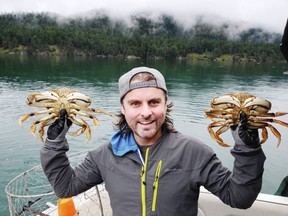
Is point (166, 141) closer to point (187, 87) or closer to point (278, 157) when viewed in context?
point (278, 157)

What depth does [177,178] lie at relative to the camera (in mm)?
2383

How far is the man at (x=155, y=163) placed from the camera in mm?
2254

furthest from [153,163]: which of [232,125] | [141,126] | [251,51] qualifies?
[251,51]

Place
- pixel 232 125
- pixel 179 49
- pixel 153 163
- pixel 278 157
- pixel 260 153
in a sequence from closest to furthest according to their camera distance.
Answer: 1. pixel 260 153
2. pixel 153 163
3. pixel 232 125
4. pixel 278 157
5. pixel 179 49

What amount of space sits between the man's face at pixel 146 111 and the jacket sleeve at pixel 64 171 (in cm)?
62

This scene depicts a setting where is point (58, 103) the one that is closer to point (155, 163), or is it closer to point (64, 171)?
point (64, 171)

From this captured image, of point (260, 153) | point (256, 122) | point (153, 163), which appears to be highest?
point (256, 122)

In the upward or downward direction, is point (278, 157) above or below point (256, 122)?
below

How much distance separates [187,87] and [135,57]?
8052cm

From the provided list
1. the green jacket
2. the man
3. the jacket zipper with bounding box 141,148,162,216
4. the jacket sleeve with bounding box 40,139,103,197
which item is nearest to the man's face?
the man

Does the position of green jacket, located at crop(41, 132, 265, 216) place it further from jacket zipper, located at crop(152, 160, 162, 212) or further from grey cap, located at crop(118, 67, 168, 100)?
grey cap, located at crop(118, 67, 168, 100)

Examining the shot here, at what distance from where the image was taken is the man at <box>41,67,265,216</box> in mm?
2254

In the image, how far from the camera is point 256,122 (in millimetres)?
2484

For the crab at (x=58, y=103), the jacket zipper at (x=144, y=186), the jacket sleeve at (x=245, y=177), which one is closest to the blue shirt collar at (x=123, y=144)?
the jacket zipper at (x=144, y=186)
